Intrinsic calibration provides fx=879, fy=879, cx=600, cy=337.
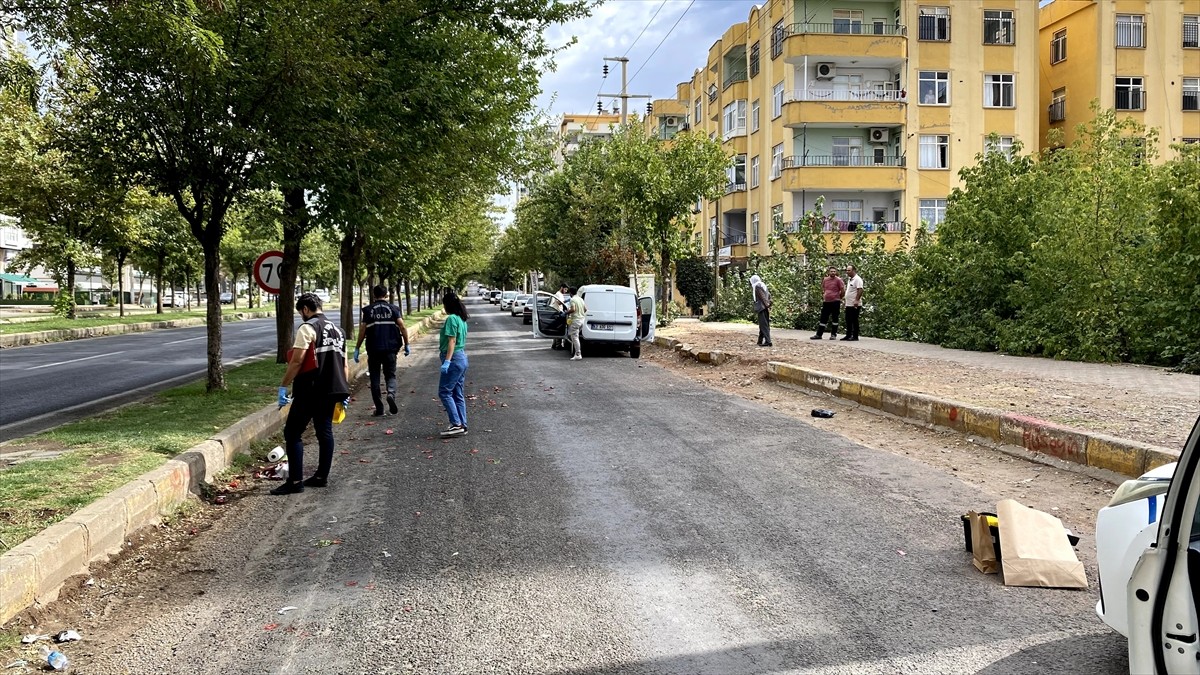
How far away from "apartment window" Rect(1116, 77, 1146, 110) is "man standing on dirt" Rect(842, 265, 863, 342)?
86.4 ft

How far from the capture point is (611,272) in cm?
3772

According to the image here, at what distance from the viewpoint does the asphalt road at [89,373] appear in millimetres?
12727

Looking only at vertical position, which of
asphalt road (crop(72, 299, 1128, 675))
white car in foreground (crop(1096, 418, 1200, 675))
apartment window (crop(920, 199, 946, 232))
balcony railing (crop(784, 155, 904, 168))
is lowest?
asphalt road (crop(72, 299, 1128, 675))

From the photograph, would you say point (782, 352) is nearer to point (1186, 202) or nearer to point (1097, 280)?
point (1097, 280)

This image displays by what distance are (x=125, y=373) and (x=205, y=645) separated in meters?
16.0

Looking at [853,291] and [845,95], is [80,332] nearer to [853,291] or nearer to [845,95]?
[853,291]

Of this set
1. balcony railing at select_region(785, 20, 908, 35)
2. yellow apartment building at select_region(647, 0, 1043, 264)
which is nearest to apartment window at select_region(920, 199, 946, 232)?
yellow apartment building at select_region(647, 0, 1043, 264)

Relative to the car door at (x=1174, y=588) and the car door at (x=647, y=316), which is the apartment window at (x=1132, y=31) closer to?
the car door at (x=647, y=316)

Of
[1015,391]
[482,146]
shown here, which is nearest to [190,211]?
[482,146]

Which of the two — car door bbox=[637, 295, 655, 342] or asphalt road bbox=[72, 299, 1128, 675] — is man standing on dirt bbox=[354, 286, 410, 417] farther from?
car door bbox=[637, 295, 655, 342]

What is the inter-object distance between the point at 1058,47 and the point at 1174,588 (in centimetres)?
4770

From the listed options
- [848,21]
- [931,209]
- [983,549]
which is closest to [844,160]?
[931,209]

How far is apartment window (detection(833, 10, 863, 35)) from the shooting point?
41.6 meters

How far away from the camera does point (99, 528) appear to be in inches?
224
